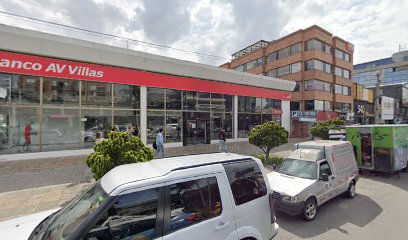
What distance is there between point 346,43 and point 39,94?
133 feet

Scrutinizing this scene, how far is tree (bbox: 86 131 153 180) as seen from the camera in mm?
5488

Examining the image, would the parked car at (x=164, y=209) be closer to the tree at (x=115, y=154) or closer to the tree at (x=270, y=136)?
the tree at (x=115, y=154)

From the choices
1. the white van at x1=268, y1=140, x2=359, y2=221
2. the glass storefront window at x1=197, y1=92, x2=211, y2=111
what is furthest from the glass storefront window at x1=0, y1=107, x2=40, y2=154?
the white van at x1=268, y1=140, x2=359, y2=221

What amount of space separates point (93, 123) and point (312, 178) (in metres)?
12.6

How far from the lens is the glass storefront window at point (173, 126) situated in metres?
15.6

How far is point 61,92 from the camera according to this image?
12109 millimetres

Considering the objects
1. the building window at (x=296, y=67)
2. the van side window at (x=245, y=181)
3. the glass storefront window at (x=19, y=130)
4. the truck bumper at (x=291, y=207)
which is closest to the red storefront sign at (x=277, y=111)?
the building window at (x=296, y=67)

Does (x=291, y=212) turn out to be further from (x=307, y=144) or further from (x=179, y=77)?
(x=179, y=77)

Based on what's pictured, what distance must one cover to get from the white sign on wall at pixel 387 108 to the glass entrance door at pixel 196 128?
39931mm

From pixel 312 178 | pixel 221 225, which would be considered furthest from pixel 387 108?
pixel 221 225

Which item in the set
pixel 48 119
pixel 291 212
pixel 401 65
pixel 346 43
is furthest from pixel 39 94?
pixel 401 65

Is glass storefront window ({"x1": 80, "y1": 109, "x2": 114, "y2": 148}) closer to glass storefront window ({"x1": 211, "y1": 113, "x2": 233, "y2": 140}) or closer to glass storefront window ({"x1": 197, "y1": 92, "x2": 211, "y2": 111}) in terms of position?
glass storefront window ({"x1": 197, "y1": 92, "x2": 211, "y2": 111})

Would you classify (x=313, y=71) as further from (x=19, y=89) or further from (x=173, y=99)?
(x=19, y=89)

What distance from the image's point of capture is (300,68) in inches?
1124
